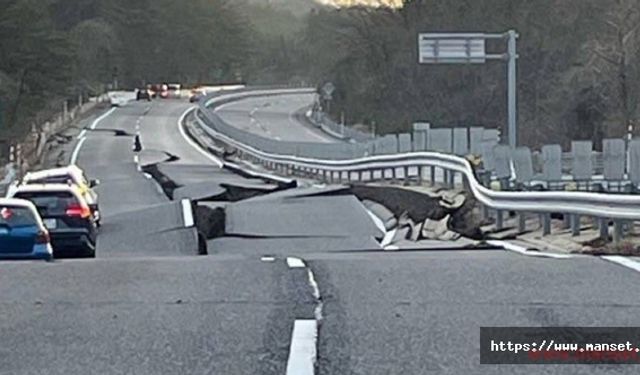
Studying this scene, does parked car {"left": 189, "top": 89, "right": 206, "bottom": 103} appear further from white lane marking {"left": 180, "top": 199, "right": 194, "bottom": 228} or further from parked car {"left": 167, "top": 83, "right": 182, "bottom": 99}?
white lane marking {"left": 180, "top": 199, "right": 194, "bottom": 228}

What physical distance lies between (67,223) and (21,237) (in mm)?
5357

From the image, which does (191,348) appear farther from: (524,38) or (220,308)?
(524,38)

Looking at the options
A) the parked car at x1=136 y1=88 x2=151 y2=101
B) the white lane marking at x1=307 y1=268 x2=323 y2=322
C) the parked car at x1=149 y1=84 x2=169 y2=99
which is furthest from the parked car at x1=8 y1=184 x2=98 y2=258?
the parked car at x1=149 y1=84 x2=169 y2=99

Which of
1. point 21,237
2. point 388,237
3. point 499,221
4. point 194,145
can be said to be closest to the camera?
point 21,237

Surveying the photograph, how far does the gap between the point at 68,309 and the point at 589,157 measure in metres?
18.5

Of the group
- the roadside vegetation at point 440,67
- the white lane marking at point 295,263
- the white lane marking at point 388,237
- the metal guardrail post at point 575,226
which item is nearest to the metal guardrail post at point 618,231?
the metal guardrail post at point 575,226

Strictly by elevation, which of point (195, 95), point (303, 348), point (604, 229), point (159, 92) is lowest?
point (195, 95)

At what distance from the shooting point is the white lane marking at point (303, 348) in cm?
847

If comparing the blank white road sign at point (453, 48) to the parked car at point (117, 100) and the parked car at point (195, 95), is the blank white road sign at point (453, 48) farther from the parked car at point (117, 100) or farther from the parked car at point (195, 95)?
the parked car at point (117, 100)

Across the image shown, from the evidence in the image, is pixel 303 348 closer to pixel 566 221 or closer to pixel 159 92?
pixel 566 221

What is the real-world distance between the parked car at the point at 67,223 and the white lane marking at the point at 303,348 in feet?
45.1

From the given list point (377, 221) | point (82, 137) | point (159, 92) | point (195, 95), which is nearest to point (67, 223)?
point (377, 221)

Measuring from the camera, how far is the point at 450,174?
3186cm

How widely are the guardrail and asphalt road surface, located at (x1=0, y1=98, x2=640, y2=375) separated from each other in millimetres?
2161
